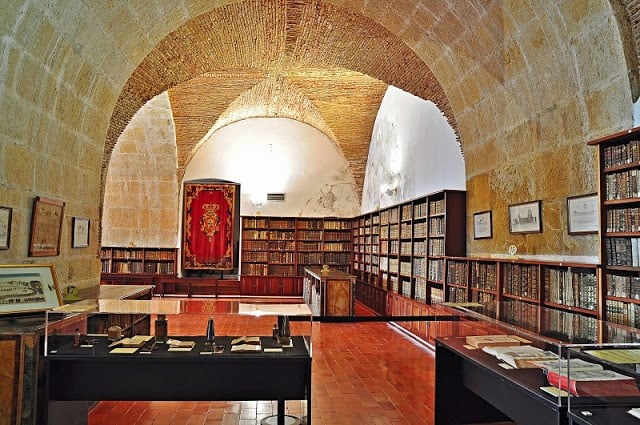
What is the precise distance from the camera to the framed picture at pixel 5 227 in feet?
12.5

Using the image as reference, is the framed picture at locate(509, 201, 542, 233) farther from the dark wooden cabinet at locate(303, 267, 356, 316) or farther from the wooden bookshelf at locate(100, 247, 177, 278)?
the wooden bookshelf at locate(100, 247, 177, 278)

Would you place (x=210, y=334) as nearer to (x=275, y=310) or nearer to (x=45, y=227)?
(x=275, y=310)

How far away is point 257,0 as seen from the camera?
729 cm

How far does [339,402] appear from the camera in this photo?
476 centimetres

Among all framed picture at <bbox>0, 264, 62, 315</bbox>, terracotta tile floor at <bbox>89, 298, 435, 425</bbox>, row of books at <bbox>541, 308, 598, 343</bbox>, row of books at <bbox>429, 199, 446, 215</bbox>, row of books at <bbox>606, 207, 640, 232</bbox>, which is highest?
row of books at <bbox>429, 199, 446, 215</bbox>

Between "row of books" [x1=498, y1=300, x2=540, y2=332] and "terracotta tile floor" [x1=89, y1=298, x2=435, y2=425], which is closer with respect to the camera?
"row of books" [x1=498, y1=300, x2=540, y2=332]

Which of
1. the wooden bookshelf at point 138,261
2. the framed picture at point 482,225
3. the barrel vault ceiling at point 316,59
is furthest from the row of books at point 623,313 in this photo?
the wooden bookshelf at point 138,261

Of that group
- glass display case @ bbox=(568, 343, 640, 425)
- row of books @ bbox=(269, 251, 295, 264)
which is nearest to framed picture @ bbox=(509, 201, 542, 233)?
glass display case @ bbox=(568, 343, 640, 425)

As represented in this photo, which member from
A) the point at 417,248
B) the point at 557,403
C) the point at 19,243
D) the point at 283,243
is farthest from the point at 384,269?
the point at 557,403

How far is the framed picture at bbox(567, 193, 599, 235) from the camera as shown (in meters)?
4.23

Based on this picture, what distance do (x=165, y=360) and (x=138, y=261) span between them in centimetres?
1209

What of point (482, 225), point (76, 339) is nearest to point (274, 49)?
point (482, 225)

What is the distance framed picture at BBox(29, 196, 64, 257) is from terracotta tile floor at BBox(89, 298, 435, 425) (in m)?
1.43

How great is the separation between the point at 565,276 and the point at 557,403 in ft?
8.93
